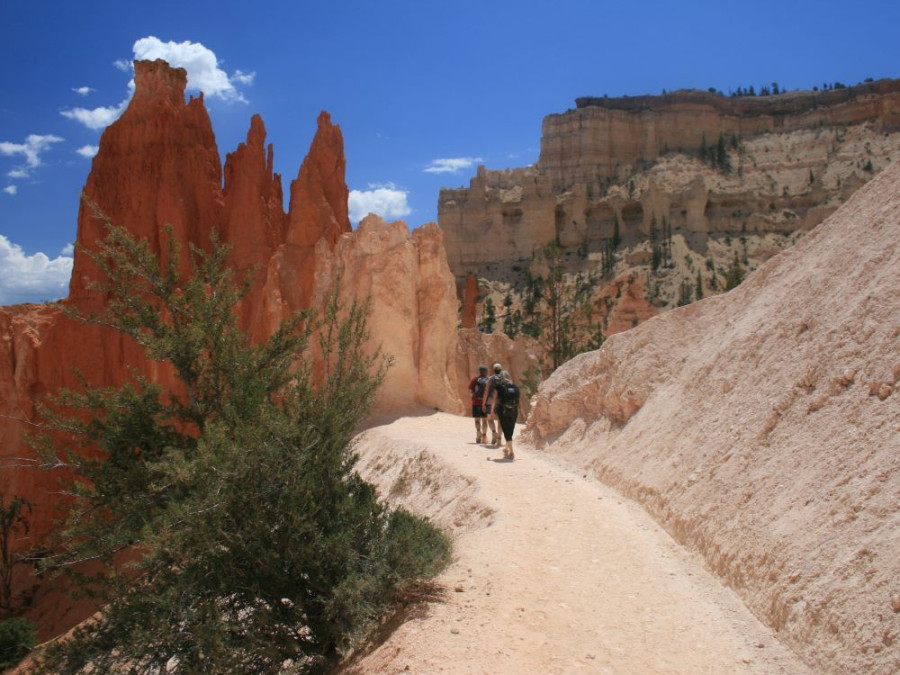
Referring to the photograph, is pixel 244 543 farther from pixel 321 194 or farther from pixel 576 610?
pixel 321 194

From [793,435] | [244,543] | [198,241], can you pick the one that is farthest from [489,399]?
[198,241]

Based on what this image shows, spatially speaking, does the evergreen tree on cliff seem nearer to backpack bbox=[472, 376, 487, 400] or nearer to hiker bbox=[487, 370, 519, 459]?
hiker bbox=[487, 370, 519, 459]

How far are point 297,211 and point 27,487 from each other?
12113 millimetres

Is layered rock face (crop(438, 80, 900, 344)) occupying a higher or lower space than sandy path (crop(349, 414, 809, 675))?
higher

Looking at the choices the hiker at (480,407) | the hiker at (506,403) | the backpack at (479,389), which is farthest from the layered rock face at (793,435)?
the backpack at (479,389)

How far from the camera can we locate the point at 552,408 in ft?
45.2

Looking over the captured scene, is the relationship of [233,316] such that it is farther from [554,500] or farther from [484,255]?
[484,255]

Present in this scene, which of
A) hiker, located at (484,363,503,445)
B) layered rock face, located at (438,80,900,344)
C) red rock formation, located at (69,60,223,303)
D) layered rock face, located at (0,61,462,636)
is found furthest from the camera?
layered rock face, located at (438,80,900,344)

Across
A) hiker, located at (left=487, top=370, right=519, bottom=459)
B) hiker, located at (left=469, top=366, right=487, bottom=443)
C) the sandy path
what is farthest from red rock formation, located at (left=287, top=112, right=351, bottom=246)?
the sandy path

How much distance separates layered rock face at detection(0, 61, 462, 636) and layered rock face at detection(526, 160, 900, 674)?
7.55 meters

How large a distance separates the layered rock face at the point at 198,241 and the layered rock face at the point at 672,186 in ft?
157

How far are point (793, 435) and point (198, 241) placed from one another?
2245 cm

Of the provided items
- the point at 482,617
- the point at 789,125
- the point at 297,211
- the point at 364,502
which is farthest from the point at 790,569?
the point at 789,125

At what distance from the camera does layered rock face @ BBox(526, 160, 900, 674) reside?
15.3ft
